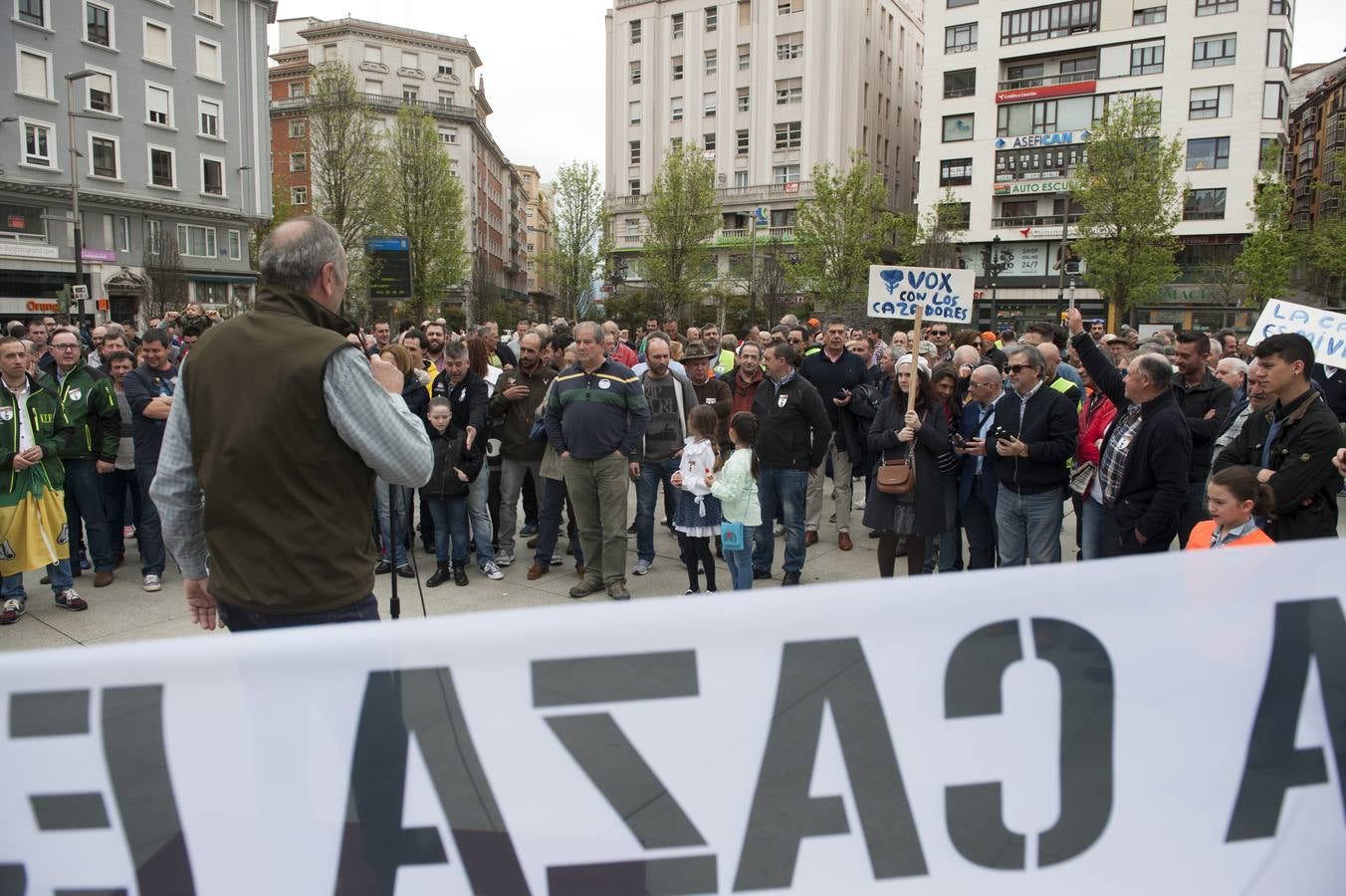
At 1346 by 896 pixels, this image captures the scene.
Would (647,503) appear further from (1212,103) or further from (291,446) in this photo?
(1212,103)

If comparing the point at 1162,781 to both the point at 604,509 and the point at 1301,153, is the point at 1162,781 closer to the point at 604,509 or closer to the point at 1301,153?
the point at 604,509

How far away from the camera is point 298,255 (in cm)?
281

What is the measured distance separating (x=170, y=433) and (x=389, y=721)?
1408 millimetres

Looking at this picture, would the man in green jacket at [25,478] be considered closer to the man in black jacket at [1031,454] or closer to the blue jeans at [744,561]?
the blue jeans at [744,561]

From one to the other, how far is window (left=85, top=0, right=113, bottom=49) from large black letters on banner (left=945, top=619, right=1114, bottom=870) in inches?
1970

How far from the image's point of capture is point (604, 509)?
7277 mm

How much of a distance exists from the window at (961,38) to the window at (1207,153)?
48.9ft

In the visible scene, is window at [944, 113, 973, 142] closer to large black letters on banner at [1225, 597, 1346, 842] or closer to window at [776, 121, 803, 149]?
window at [776, 121, 803, 149]

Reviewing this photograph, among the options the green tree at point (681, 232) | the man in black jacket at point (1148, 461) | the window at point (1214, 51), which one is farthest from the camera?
the window at point (1214, 51)

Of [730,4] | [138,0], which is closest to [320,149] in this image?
[138,0]

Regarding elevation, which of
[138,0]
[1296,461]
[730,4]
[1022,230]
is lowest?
[1296,461]

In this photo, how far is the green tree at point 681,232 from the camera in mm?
50969

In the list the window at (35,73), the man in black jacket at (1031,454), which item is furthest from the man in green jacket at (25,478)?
the window at (35,73)

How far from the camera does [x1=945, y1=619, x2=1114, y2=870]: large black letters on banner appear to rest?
215cm
